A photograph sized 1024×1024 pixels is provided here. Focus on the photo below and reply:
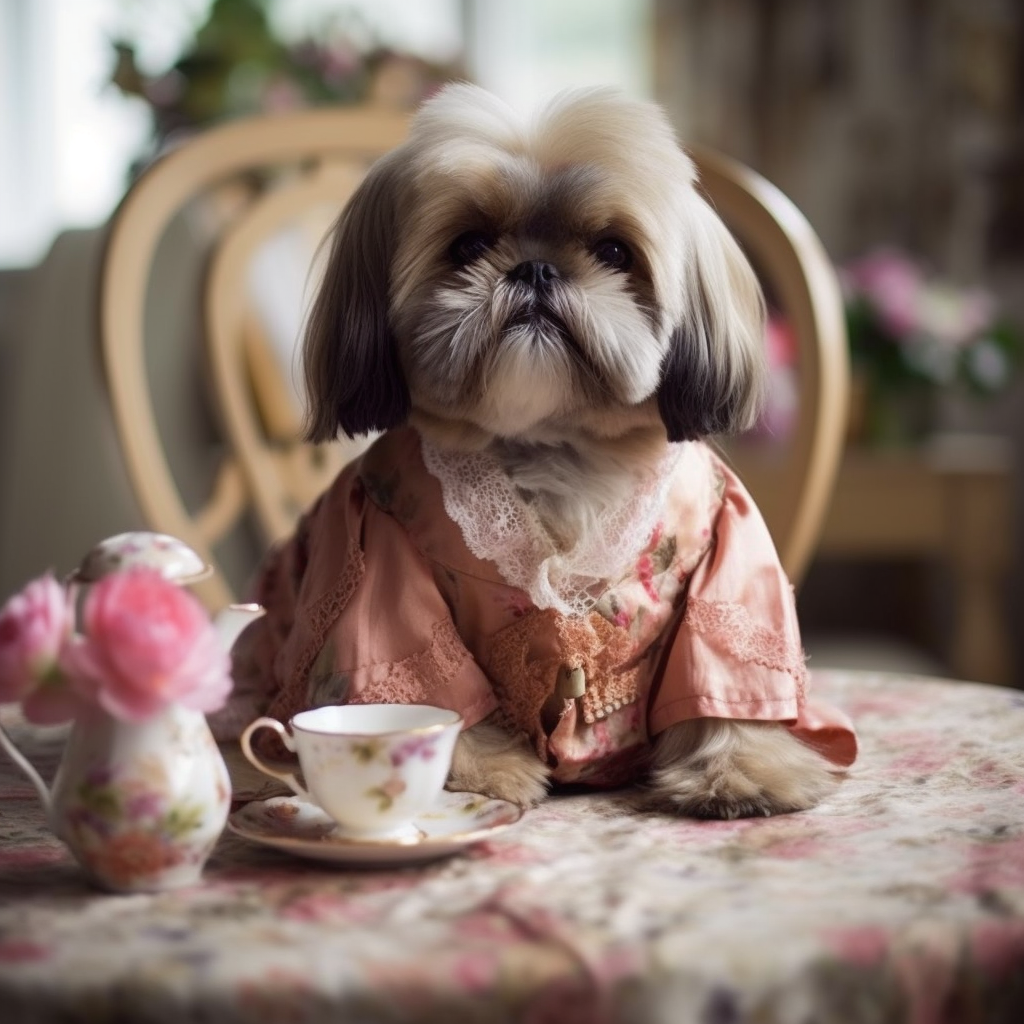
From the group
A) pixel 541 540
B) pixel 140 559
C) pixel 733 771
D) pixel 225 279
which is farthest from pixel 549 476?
pixel 225 279

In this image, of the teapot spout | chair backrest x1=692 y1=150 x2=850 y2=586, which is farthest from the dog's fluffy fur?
chair backrest x1=692 y1=150 x2=850 y2=586

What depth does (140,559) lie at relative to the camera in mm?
867

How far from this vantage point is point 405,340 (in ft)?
3.59

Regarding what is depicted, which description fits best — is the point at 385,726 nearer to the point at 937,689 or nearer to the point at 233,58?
the point at 937,689

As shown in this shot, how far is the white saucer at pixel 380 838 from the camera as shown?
0.87 meters

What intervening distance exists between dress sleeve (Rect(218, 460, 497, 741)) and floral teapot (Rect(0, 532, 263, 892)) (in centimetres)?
24

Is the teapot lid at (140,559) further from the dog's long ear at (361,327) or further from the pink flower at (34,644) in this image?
the dog's long ear at (361,327)

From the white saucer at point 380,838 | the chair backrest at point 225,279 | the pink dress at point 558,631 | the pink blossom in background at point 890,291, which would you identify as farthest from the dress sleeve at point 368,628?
the pink blossom in background at point 890,291

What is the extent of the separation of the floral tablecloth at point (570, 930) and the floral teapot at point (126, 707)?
0.03 metres

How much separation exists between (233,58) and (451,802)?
2437 millimetres

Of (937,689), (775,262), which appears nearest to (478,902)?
(937,689)

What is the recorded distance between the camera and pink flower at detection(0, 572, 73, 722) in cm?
81

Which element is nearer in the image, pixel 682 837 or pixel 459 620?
pixel 682 837

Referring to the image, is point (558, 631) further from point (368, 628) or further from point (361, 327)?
point (361, 327)
